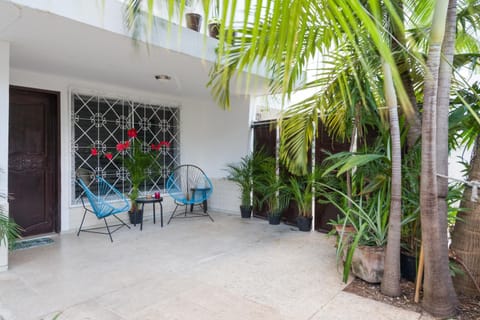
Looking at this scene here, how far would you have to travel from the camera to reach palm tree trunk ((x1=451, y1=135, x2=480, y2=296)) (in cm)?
226

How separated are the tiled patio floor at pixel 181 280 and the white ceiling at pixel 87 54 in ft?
6.03

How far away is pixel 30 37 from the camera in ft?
9.29

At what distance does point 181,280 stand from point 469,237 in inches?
88.8

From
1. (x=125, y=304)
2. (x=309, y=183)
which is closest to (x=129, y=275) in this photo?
(x=125, y=304)

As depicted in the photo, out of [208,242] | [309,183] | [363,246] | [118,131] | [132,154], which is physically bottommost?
[208,242]

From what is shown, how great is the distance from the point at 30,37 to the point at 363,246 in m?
3.44

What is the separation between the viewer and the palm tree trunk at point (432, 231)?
198 cm

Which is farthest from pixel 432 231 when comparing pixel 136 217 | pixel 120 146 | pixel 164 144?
pixel 164 144

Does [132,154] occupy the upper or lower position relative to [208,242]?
upper

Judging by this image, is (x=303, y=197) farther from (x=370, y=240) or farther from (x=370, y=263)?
(x=370, y=263)

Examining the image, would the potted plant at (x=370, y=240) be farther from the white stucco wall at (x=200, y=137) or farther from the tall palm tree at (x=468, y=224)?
the white stucco wall at (x=200, y=137)

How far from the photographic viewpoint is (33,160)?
13.4ft

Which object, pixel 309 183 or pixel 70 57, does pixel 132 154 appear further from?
pixel 309 183

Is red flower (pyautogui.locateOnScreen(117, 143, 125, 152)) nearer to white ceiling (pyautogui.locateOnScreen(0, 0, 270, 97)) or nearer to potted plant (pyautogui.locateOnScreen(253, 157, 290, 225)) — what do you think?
white ceiling (pyautogui.locateOnScreen(0, 0, 270, 97))
